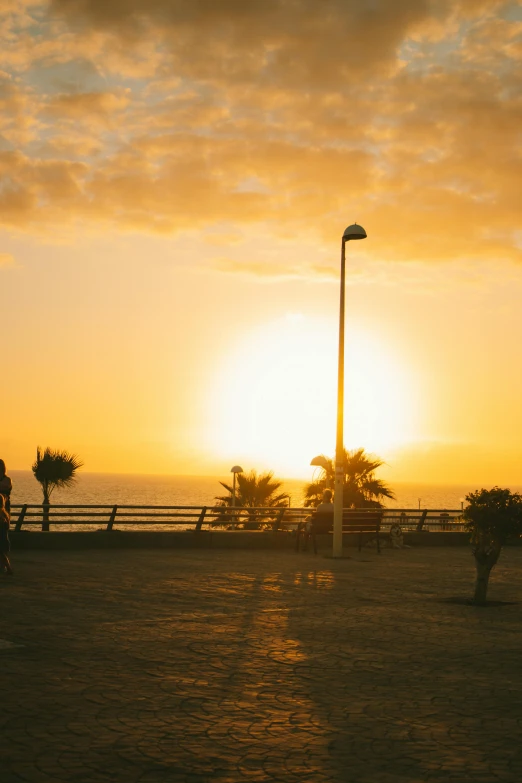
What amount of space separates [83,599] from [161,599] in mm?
1080

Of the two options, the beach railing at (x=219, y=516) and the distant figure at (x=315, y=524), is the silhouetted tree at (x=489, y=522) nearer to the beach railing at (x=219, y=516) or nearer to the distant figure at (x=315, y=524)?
the beach railing at (x=219, y=516)

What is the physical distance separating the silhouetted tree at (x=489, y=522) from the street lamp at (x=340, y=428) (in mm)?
8168

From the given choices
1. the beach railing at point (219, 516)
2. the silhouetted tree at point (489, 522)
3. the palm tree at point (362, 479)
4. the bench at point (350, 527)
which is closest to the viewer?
the silhouetted tree at point (489, 522)

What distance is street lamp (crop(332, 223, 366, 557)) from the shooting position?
2219 centimetres

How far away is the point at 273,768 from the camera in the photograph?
5473 mm

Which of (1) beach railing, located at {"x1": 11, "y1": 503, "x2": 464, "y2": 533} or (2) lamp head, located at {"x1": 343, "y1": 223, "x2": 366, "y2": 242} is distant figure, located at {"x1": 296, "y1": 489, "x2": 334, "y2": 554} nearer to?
(1) beach railing, located at {"x1": 11, "y1": 503, "x2": 464, "y2": 533}

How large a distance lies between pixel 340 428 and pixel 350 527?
3.59 metres

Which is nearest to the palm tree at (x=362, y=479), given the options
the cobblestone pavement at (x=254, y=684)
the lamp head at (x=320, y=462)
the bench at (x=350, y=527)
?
the lamp head at (x=320, y=462)

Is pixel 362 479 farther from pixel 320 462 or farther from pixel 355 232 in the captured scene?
pixel 355 232

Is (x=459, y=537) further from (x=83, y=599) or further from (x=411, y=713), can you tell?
(x=411, y=713)

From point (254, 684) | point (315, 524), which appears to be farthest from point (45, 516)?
point (254, 684)

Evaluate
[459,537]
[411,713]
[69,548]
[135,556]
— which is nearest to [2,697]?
[411,713]

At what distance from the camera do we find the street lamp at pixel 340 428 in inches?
874

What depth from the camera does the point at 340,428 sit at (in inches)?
902
